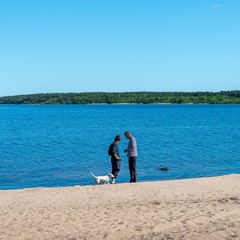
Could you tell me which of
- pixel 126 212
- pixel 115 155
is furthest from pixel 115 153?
pixel 126 212

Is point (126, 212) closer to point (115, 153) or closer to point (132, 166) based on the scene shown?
point (115, 153)

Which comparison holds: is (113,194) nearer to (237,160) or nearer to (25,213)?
(25,213)

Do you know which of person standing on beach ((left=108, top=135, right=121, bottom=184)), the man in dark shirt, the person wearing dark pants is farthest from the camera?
the person wearing dark pants

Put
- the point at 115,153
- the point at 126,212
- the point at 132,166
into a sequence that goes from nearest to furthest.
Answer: the point at 126,212 < the point at 115,153 < the point at 132,166

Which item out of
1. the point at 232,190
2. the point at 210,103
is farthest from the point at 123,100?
the point at 232,190

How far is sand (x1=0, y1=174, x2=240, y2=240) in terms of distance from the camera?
9906 millimetres

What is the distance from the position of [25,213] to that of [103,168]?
1361 cm

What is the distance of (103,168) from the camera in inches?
1014

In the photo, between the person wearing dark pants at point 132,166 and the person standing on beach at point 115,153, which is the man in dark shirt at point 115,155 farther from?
the person wearing dark pants at point 132,166

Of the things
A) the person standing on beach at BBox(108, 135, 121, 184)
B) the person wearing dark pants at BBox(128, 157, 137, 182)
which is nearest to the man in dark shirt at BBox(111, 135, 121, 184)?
the person standing on beach at BBox(108, 135, 121, 184)

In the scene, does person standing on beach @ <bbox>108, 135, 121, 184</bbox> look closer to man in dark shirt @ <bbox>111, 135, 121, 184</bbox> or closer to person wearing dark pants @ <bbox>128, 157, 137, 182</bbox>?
man in dark shirt @ <bbox>111, 135, 121, 184</bbox>

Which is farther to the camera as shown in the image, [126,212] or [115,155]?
[115,155]

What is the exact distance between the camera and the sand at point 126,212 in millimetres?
9906

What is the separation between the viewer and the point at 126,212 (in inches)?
467
